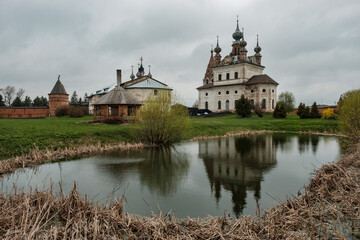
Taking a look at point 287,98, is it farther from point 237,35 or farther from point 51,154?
point 51,154

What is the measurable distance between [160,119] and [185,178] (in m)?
7.26

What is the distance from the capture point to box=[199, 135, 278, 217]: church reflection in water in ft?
24.7

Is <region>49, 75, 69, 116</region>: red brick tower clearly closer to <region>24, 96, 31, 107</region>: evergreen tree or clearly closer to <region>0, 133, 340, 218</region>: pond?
<region>24, 96, 31, 107</region>: evergreen tree

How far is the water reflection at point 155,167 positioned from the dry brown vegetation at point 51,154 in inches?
45.4

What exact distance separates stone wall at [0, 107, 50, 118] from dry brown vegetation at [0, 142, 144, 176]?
33.3 metres

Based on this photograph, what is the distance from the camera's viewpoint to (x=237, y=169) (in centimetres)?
1043

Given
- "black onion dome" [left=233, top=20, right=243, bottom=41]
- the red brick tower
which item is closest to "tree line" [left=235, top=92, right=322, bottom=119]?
"black onion dome" [left=233, top=20, right=243, bottom=41]

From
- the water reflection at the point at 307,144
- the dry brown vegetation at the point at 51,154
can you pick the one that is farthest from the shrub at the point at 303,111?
the dry brown vegetation at the point at 51,154

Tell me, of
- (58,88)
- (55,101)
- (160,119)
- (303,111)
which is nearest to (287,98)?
(303,111)

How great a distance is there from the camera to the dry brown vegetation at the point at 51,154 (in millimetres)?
10095

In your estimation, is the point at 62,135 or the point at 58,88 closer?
the point at 62,135

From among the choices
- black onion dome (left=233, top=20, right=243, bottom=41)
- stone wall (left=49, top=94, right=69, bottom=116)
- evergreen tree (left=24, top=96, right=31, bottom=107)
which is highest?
black onion dome (left=233, top=20, right=243, bottom=41)

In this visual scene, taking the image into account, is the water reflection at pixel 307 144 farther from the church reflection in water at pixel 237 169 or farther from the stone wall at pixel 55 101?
the stone wall at pixel 55 101

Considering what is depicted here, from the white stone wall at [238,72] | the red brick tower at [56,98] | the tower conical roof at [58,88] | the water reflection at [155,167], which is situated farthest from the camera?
the white stone wall at [238,72]
